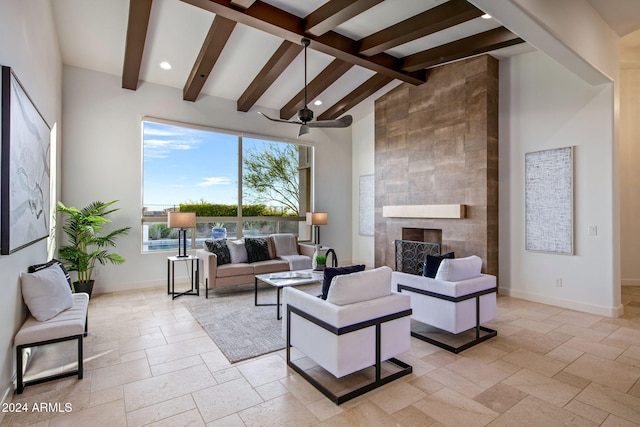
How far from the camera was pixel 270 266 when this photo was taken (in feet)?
18.4

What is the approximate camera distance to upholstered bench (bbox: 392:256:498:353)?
322 cm

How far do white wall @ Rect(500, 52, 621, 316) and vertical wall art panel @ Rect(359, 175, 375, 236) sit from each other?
2952 mm

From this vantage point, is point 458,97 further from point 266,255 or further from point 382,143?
point 266,255

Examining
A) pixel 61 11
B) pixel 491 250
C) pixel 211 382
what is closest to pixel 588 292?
pixel 491 250

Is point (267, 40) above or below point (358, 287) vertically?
above

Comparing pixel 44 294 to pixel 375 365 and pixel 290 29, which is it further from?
pixel 290 29

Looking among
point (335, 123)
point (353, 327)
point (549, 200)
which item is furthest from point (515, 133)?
point (353, 327)

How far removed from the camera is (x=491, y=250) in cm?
511

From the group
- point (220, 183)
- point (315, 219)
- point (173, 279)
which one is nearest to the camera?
point (173, 279)

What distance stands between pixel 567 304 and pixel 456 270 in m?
2.43

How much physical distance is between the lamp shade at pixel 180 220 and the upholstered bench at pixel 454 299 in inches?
135

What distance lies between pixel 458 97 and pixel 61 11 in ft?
18.5

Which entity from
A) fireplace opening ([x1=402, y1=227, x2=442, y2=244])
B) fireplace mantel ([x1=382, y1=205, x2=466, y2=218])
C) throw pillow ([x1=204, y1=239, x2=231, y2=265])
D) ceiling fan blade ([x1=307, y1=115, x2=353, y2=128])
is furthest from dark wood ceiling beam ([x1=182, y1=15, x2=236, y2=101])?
fireplace opening ([x1=402, y1=227, x2=442, y2=244])

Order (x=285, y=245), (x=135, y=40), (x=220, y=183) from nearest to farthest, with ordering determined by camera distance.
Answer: (x=135, y=40) < (x=285, y=245) < (x=220, y=183)
